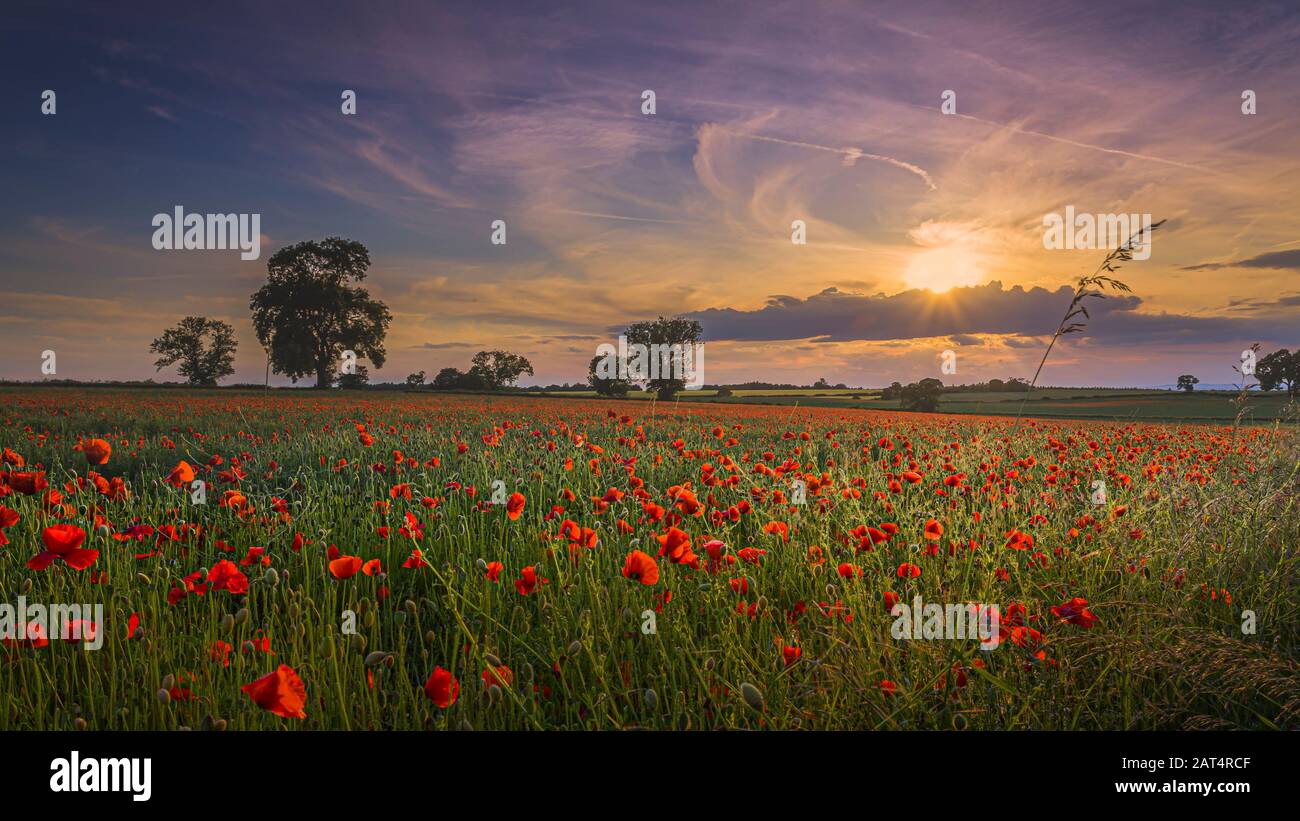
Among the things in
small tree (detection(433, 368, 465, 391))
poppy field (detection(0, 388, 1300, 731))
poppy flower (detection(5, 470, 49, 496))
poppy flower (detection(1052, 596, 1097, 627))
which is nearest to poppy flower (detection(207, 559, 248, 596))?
poppy field (detection(0, 388, 1300, 731))

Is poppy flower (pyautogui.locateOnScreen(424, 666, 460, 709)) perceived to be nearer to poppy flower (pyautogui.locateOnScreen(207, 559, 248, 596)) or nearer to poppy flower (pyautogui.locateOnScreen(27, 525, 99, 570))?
poppy flower (pyautogui.locateOnScreen(207, 559, 248, 596))

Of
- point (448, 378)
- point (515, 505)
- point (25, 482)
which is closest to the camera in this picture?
point (25, 482)

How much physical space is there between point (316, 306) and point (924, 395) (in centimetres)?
3364

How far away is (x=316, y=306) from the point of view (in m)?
39.8

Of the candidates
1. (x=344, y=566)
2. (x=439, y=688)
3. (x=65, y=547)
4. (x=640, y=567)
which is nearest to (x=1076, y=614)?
(x=640, y=567)

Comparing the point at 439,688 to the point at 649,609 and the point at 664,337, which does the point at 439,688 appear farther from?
the point at 664,337

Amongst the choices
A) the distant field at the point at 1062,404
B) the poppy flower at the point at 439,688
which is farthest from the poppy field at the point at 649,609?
the distant field at the point at 1062,404

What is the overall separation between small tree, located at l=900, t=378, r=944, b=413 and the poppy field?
23.1 metres

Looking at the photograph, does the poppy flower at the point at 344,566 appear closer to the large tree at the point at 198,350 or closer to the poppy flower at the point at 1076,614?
the poppy flower at the point at 1076,614

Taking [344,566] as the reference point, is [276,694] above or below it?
below

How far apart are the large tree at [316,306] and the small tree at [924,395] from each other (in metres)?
30.5

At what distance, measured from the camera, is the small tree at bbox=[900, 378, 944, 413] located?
28.5m
